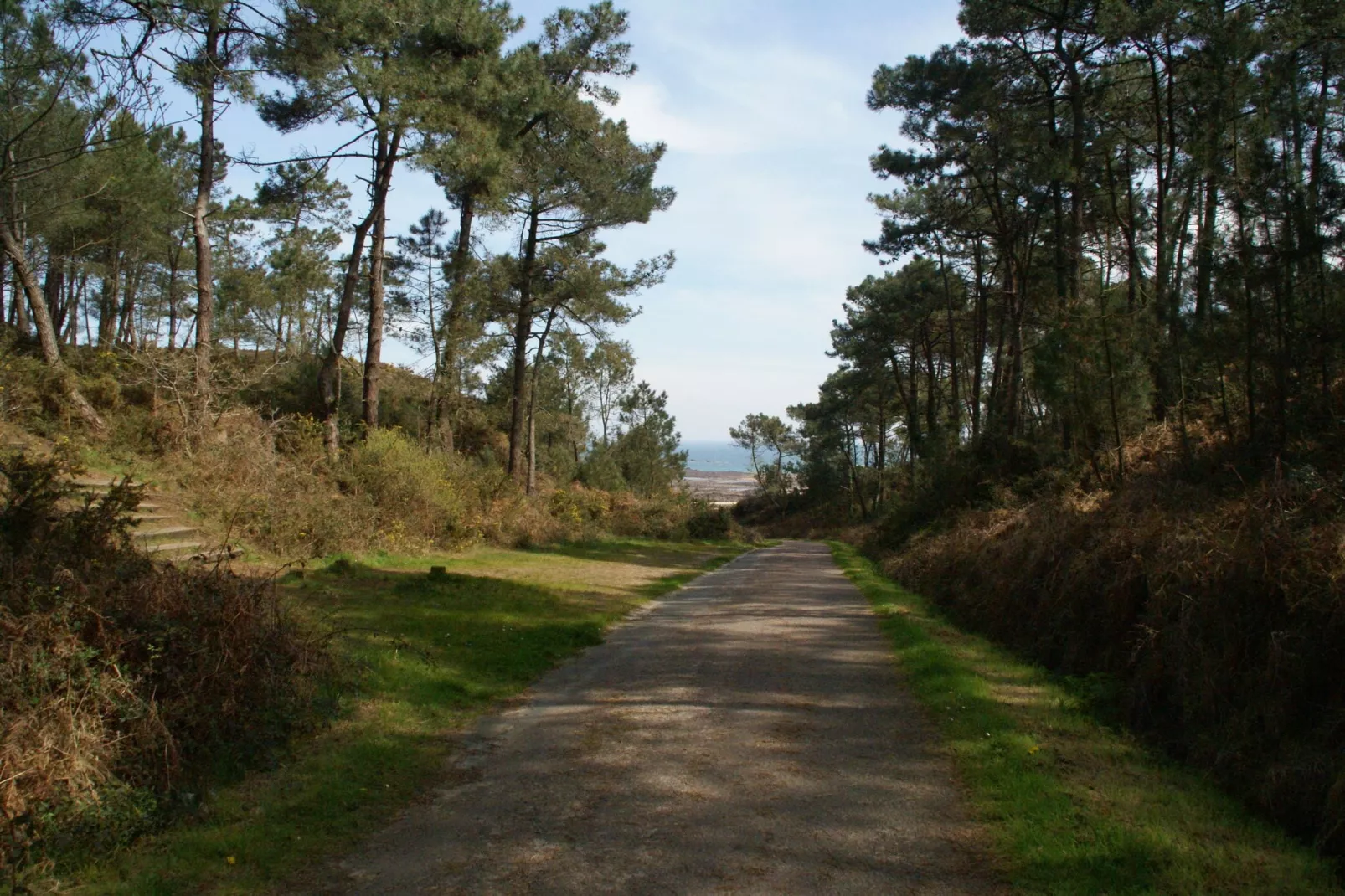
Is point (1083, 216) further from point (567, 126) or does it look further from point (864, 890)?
point (864, 890)

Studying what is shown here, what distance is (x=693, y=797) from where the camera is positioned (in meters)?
5.02

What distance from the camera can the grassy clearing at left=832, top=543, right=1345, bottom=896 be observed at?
412 cm

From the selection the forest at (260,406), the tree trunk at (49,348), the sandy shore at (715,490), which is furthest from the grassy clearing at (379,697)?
the sandy shore at (715,490)

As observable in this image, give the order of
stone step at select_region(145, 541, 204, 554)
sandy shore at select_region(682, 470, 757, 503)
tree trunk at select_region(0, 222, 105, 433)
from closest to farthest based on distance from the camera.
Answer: stone step at select_region(145, 541, 204, 554) → tree trunk at select_region(0, 222, 105, 433) → sandy shore at select_region(682, 470, 757, 503)

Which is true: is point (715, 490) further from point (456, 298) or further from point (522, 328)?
point (456, 298)

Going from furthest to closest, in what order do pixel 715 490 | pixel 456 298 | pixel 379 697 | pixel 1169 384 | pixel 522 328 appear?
pixel 715 490
pixel 522 328
pixel 456 298
pixel 1169 384
pixel 379 697

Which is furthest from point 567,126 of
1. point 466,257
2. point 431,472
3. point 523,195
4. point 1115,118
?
point 1115,118

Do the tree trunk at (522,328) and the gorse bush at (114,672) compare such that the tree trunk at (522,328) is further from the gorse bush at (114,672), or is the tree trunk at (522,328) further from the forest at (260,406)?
the gorse bush at (114,672)

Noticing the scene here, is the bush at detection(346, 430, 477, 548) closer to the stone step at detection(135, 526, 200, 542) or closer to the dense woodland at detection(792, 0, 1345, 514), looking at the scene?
the stone step at detection(135, 526, 200, 542)

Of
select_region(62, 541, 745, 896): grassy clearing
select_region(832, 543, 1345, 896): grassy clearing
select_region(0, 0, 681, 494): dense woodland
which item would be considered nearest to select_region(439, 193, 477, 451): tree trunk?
select_region(0, 0, 681, 494): dense woodland

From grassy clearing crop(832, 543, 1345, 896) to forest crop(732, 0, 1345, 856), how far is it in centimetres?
42

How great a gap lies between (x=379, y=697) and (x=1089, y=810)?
17.7ft

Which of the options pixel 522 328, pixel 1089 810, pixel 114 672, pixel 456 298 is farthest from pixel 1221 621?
pixel 522 328

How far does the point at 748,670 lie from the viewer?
860 cm
